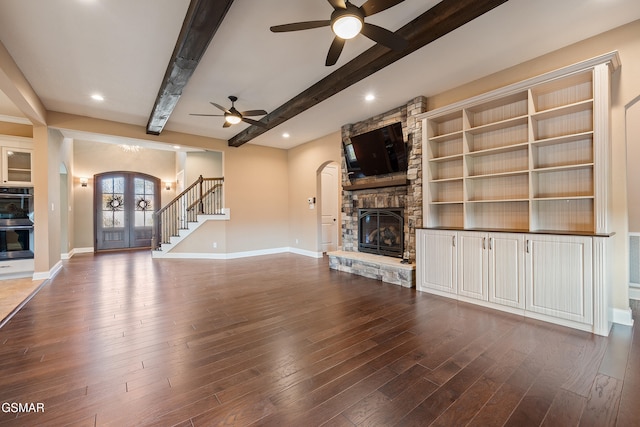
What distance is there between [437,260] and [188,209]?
6.41 meters

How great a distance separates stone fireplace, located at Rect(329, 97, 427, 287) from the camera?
4.52 meters

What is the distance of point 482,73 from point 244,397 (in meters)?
4.59

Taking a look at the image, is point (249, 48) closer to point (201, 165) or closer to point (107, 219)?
point (201, 165)

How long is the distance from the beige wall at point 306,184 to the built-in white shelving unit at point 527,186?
2.87 meters

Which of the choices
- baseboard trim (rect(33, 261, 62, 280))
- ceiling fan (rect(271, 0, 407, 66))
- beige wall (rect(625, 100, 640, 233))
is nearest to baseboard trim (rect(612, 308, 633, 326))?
beige wall (rect(625, 100, 640, 233))

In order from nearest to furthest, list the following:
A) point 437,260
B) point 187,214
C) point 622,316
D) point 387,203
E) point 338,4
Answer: point 338,4 → point 622,316 → point 437,260 → point 387,203 → point 187,214

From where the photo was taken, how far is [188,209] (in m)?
7.51

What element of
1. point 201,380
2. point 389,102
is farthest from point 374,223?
point 201,380

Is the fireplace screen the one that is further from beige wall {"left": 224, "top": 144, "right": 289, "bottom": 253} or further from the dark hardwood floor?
beige wall {"left": 224, "top": 144, "right": 289, "bottom": 253}

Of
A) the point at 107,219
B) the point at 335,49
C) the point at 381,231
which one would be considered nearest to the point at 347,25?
the point at 335,49

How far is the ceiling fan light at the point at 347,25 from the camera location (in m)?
2.23

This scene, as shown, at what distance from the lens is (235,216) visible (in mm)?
7340

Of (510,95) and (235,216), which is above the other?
(510,95)

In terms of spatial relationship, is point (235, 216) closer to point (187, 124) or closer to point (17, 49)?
point (187, 124)
